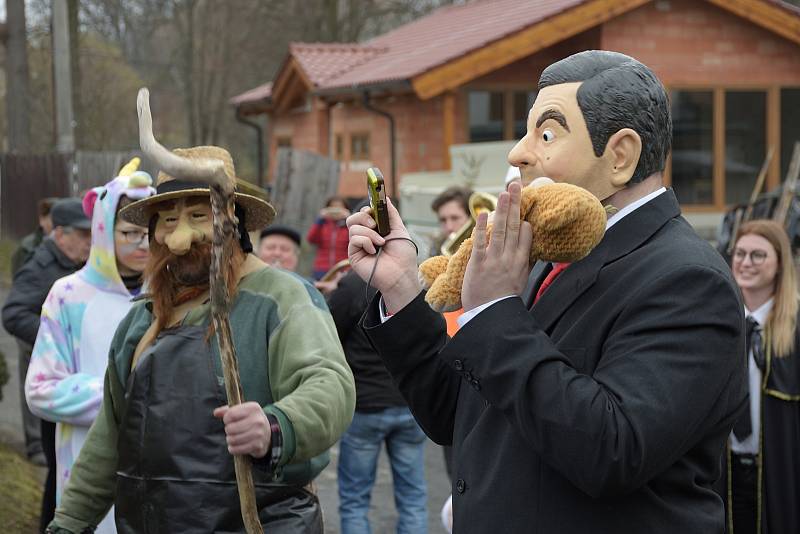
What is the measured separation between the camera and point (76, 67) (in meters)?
23.4

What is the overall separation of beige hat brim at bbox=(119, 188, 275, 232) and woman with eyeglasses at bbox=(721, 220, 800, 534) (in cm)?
230

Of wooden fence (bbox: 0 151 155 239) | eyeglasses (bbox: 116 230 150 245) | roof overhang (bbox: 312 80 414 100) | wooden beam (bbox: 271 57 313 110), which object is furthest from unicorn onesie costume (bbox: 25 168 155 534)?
wooden fence (bbox: 0 151 155 239)

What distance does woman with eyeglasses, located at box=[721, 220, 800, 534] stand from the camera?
471 centimetres

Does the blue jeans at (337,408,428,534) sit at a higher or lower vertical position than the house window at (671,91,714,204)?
lower

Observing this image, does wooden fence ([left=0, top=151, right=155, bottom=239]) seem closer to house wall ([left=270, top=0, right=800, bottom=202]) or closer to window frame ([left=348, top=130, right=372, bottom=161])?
window frame ([left=348, top=130, right=372, bottom=161])

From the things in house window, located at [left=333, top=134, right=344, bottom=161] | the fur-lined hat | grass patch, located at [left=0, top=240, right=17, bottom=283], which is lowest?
grass patch, located at [left=0, top=240, right=17, bottom=283]

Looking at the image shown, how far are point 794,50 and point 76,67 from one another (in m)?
14.0

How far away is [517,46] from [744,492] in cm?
1143

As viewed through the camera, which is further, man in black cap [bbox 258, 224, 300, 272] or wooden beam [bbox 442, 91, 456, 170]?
wooden beam [bbox 442, 91, 456, 170]

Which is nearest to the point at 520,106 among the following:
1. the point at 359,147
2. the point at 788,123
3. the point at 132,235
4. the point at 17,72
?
the point at 359,147

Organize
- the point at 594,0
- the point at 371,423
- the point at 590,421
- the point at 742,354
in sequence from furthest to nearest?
the point at 594,0
the point at 371,423
the point at 742,354
the point at 590,421

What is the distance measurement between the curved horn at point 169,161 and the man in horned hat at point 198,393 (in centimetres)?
80

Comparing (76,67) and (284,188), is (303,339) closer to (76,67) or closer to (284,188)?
(284,188)

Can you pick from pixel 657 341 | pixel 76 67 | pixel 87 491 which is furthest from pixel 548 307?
pixel 76 67
